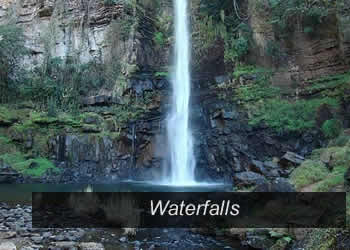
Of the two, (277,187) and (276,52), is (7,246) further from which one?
(276,52)

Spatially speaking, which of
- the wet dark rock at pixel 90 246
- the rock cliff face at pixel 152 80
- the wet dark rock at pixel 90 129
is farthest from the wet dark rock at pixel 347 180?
the wet dark rock at pixel 90 129

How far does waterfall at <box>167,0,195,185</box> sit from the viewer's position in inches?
692

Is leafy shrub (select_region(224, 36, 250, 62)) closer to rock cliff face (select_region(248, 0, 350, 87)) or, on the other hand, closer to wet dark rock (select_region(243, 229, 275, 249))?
rock cliff face (select_region(248, 0, 350, 87))

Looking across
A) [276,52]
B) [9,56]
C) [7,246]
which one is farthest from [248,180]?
[9,56]

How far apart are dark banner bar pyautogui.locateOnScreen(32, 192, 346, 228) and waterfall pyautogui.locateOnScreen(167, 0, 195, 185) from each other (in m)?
7.73

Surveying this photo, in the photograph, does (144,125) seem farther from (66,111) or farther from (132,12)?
(132,12)

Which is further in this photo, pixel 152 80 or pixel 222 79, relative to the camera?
pixel 152 80

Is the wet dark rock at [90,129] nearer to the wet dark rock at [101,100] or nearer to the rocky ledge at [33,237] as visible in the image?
the wet dark rock at [101,100]

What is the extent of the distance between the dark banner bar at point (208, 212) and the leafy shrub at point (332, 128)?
7797 millimetres

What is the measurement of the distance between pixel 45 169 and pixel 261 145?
12.4 m

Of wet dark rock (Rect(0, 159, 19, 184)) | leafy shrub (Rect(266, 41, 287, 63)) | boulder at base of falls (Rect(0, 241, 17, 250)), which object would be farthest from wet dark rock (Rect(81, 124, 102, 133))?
boulder at base of falls (Rect(0, 241, 17, 250))

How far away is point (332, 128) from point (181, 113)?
896cm

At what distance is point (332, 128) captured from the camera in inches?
551

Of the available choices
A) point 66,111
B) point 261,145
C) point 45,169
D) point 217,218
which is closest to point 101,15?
point 66,111
